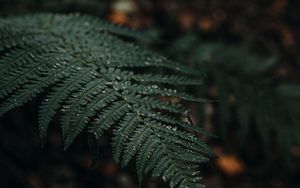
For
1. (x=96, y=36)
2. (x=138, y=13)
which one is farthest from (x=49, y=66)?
(x=138, y=13)

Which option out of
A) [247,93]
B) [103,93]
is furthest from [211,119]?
[103,93]

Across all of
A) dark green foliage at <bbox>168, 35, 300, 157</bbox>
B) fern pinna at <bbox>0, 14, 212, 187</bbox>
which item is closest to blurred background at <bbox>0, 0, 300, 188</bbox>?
dark green foliage at <bbox>168, 35, 300, 157</bbox>

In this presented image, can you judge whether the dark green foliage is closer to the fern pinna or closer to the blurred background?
the blurred background

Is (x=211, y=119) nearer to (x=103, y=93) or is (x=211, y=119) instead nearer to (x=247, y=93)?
(x=247, y=93)

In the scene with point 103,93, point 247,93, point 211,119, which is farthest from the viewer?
point 211,119

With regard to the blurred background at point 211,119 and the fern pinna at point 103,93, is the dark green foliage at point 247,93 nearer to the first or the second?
the blurred background at point 211,119

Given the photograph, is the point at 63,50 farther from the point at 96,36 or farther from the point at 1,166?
the point at 1,166

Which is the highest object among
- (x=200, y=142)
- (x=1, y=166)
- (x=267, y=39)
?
(x=200, y=142)
